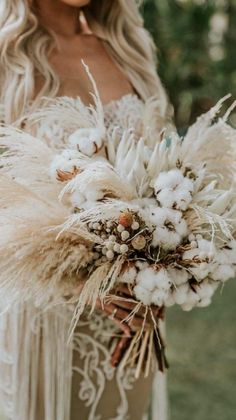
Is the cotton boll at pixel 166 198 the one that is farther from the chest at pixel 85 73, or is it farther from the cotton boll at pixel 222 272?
the chest at pixel 85 73

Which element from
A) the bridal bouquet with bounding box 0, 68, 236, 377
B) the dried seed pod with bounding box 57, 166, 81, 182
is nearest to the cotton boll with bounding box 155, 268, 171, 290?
the bridal bouquet with bounding box 0, 68, 236, 377

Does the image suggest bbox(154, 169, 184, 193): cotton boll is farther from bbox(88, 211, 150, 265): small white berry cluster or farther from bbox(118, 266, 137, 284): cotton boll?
bbox(118, 266, 137, 284): cotton boll

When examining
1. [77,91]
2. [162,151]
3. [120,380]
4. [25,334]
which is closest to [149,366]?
[120,380]

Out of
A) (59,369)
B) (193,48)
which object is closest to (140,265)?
(59,369)

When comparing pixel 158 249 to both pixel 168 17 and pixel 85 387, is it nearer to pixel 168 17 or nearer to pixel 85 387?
pixel 85 387

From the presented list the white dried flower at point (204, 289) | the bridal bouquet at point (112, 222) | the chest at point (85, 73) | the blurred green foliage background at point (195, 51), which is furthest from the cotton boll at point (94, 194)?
the blurred green foliage background at point (195, 51)

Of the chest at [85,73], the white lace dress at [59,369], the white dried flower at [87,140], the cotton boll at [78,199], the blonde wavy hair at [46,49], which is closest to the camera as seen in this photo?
the cotton boll at [78,199]
